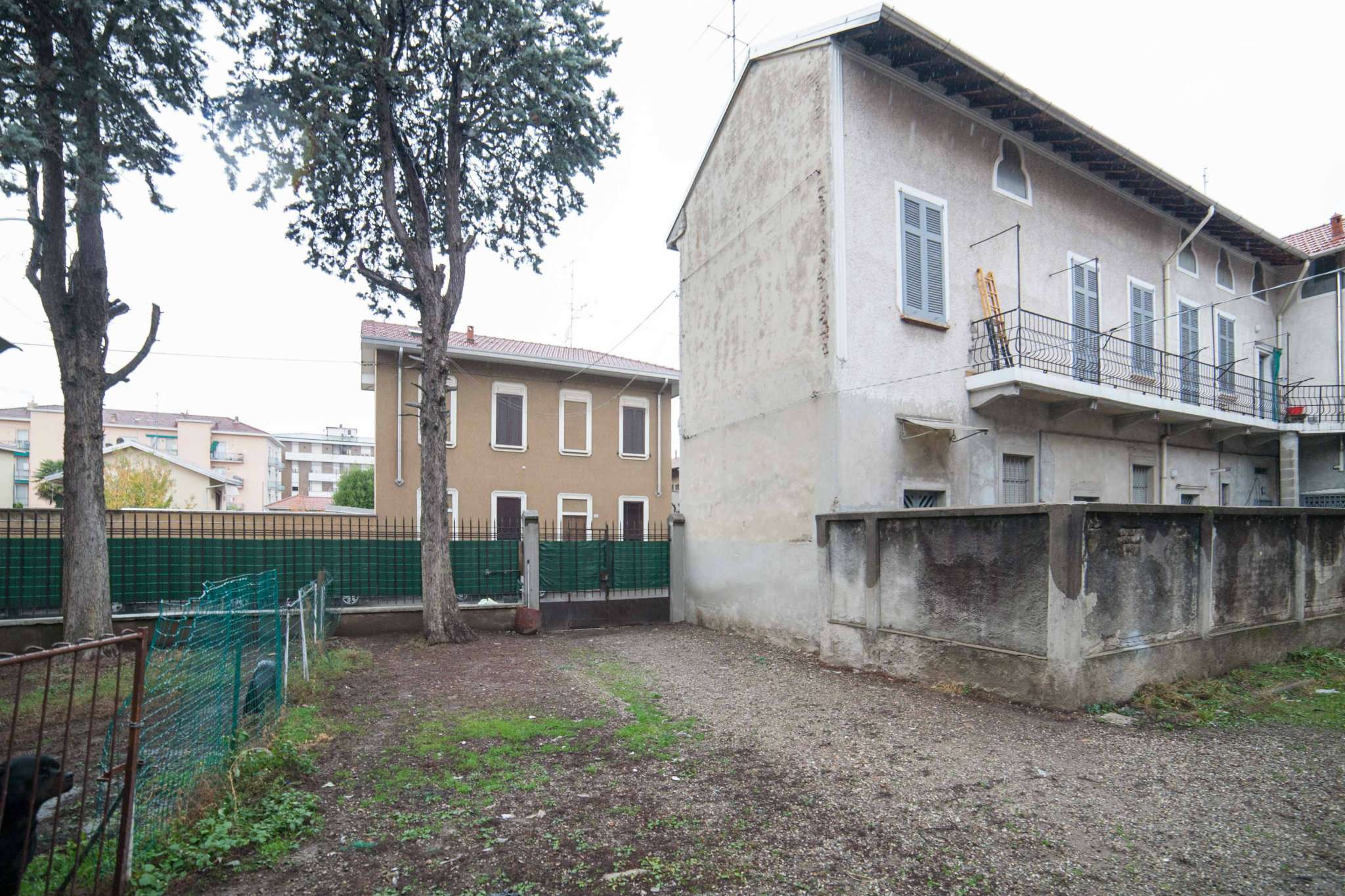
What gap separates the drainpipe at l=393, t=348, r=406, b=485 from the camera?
17859 mm

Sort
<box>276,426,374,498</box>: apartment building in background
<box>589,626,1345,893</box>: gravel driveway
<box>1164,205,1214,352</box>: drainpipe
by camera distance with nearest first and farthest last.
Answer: <box>589,626,1345,893</box>: gravel driveway
<box>1164,205,1214,352</box>: drainpipe
<box>276,426,374,498</box>: apartment building in background

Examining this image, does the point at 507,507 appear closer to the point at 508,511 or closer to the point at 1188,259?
the point at 508,511

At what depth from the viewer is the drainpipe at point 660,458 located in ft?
71.3

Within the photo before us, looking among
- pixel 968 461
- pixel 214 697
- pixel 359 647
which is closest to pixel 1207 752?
pixel 968 461

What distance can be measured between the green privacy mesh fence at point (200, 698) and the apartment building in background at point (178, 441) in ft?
130

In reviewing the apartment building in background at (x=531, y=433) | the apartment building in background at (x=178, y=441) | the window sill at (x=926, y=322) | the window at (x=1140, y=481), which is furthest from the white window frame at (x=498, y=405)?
the apartment building in background at (x=178, y=441)

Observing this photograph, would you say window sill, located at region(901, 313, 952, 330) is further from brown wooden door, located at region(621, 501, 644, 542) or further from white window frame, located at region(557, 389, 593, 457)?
white window frame, located at region(557, 389, 593, 457)

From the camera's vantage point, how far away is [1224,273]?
15539mm

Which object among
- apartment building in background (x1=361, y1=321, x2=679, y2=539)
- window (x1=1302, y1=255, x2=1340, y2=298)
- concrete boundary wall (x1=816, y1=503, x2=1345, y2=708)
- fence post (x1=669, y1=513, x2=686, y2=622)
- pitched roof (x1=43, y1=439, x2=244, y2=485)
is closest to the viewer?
concrete boundary wall (x1=816, y1=503, x2=1345, y2=708)

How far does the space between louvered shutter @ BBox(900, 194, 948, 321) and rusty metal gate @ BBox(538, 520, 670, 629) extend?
6473mm

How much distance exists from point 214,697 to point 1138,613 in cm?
788

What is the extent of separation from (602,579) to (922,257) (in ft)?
26.0

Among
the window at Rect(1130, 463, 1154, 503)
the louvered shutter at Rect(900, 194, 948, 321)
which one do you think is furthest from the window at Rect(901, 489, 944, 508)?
the window at Rect(1130, 463, 1154, 503)

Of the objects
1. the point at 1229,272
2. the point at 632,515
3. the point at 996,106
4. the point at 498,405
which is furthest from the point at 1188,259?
the point at 498,405
